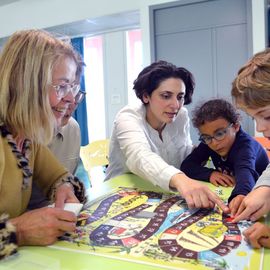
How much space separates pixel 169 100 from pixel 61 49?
0.80 m

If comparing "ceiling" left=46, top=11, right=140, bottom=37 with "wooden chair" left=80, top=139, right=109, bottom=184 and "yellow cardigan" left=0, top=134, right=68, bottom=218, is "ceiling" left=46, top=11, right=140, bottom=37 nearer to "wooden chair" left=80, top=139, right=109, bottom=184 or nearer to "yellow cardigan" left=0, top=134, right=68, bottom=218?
"wooden chair" left=80, top=139, right=109, bottom=184

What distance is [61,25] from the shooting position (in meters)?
4.71

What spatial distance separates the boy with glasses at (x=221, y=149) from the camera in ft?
4.59

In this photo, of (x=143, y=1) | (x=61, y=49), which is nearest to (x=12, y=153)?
(x=61, y=49)

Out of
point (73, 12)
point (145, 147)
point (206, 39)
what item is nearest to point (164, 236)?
point (145, 147)

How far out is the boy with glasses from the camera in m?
1.40

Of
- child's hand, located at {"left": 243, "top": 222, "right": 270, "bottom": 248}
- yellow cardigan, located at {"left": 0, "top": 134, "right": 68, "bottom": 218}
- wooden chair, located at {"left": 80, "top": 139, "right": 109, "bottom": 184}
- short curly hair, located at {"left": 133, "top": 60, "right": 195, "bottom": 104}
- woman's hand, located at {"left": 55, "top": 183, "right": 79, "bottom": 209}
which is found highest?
short curly hair, located at {"left": 133, "top": 60, "right": 195, "bottom": 104}

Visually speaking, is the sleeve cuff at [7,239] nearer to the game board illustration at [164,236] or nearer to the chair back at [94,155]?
the game board illustration at [164,236]

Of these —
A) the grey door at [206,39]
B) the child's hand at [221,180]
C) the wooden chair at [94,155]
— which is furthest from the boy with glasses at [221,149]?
the grey door at [206,39]

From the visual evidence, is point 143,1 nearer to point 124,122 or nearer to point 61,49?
point 124,122

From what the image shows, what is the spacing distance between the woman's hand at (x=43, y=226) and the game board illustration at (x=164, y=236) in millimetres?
29

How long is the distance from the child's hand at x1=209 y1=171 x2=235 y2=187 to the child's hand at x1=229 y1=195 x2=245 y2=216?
1.00ft

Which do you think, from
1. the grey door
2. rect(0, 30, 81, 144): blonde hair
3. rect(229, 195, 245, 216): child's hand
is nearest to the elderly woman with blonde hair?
rect(0, 30, 81, 144): blonde hair

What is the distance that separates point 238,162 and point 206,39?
2601mm
